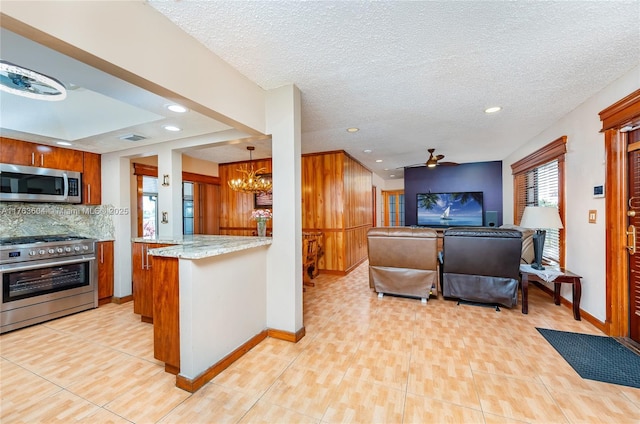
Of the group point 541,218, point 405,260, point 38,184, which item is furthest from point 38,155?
point 541,218

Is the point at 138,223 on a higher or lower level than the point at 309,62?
lower

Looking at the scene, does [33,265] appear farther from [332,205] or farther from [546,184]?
[546,184]

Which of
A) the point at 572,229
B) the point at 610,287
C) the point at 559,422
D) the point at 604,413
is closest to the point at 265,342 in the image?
the point at 559,422

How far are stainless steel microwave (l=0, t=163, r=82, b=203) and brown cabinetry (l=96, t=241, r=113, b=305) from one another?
0.70 metres

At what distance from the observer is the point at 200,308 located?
185 centimetres

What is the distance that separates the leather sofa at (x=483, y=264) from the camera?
305 cm

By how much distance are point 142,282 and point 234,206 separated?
11.6ft

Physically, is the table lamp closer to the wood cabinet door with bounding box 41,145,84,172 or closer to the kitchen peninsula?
the kitchen peninsula

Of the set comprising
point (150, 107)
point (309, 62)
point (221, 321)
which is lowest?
point (221, 321)

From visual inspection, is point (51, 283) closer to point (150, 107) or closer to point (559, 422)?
point (150, 107)

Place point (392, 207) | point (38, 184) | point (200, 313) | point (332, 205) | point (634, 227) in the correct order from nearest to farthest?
point (200, 313) < point (634, 227) < point (38, 184) < point (332, 205) < point (392, 207)

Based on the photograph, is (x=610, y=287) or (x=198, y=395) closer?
(x=198, y=395)

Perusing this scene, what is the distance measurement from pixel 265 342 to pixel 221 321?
2.00 feet

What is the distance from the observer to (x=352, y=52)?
1.98 metres
